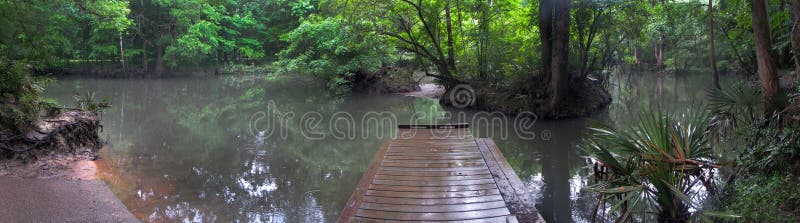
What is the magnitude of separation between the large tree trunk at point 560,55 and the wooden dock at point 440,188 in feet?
19.0

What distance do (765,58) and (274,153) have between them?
8361 mm

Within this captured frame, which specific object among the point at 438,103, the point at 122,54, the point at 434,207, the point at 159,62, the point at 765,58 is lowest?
the point at 434,207

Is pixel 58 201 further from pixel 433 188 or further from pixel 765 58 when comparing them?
pixel 765 58

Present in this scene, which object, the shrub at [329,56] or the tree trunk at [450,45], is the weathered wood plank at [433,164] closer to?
the tree trunk at [450,45]

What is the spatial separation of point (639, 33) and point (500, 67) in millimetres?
4453

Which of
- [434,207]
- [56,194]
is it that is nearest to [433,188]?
[434,207]

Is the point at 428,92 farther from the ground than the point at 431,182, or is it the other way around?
the point at 428,92

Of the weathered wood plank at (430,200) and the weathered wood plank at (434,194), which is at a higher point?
the weathered wood plank at (434,194)

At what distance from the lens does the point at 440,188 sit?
5.70 metres

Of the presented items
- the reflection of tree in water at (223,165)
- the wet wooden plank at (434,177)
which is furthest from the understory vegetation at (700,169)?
the reflection of tree in water at (223,165)

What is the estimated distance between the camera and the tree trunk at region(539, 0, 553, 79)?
13016mm

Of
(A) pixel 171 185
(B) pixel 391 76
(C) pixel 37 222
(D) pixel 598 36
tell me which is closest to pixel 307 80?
(B) pixel 391 76

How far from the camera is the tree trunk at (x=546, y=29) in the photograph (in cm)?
1302

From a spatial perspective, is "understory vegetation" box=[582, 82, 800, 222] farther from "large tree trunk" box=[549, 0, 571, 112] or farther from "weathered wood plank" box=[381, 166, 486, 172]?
"large tree trunk" box=[549, 0, 571, 112]
